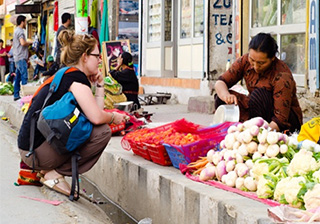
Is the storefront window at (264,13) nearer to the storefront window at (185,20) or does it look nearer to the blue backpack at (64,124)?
the storefront window at (185,20)

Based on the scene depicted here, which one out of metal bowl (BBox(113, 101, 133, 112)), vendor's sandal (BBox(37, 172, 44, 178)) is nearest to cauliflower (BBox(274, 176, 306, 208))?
vendor's sandal (BBox(37, 172, 44, 178))

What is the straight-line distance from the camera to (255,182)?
14.4 feet

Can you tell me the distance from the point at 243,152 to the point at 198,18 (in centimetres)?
887

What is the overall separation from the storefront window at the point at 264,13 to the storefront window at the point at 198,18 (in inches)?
108

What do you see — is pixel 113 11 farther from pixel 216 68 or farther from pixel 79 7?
pixel 216 68

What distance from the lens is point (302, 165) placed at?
410 cm

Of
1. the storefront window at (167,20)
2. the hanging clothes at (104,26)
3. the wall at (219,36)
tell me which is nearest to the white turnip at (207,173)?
the wall at (219,36)

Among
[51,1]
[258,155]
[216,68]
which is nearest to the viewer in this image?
[258,155]

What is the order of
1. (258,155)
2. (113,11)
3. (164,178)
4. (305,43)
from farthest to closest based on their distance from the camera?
(113,11), (305,43), (164,178), (258,155)

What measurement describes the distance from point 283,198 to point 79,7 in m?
11.1

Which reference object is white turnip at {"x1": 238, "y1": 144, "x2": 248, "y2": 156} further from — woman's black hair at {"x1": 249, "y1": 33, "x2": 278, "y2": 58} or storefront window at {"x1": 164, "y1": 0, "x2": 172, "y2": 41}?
storefront window at {"x1": 164, "y1": 0, "x2": 172, "y2": 41}

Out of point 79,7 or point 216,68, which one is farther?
point 79,7

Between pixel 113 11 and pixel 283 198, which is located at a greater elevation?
pixel 113 11

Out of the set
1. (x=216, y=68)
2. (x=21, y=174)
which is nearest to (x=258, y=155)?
(x=21, y=174)
